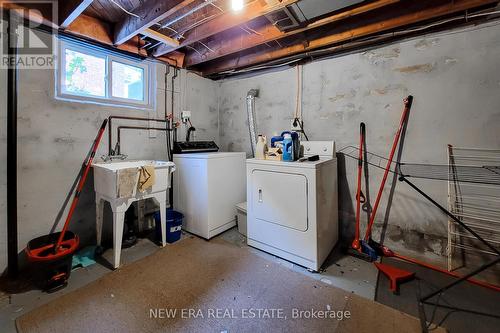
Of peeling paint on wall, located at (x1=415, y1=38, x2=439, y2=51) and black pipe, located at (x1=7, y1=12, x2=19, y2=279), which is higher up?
peeling paint on wall, located at (x1=415, y1=38, x2=439, y2=51)

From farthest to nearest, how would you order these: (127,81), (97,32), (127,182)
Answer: (127,81), (97,32), (127,182)

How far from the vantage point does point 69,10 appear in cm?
173

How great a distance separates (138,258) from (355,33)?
314cm

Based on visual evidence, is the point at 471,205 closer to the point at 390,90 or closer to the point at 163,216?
the point at 390,90

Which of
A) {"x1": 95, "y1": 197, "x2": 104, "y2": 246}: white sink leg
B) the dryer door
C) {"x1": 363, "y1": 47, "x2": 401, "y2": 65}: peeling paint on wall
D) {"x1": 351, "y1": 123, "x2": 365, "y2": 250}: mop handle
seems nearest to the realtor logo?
{"x1": 95, "y1": 197, "x2": 104, "y2": 246}: white sink leg

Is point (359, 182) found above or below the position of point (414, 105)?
below

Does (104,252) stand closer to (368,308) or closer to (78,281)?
(78,281)

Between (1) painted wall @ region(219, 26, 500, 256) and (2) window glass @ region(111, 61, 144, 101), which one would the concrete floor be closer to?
(1) painted wall @ region(219, 26, 500, 256)

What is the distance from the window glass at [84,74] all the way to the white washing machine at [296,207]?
1.91 metres

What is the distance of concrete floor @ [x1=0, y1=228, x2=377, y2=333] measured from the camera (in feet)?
5.06

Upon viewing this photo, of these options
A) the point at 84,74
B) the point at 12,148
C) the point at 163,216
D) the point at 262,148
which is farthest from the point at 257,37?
the point at 12,148

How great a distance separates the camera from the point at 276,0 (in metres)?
1.64

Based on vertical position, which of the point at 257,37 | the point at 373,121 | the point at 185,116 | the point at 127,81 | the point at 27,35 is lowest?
the point at 373,121

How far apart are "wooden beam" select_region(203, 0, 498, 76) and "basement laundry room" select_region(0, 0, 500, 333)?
0.02m
